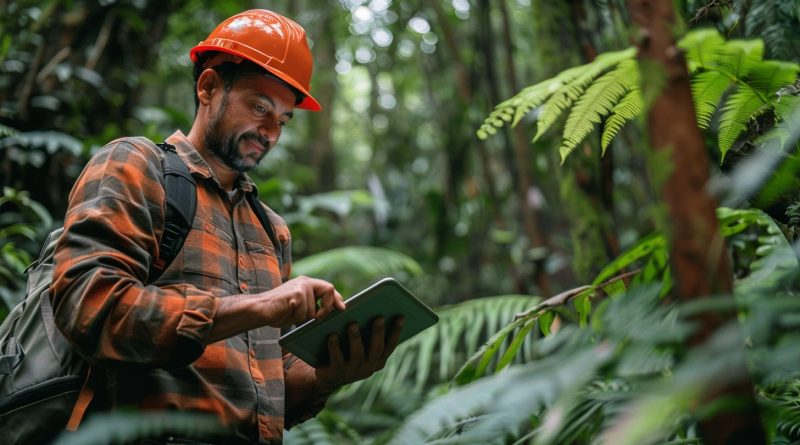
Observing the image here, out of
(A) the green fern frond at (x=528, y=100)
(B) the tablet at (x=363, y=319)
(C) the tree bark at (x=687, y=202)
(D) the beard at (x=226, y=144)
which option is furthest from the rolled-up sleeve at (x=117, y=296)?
(C) the tree bark at (x=687, y=202)

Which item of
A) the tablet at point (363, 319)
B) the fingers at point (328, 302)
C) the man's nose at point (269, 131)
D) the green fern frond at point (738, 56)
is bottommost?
the tablet at point (363, 319)

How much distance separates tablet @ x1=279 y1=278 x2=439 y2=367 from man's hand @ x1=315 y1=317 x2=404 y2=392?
0.01 m

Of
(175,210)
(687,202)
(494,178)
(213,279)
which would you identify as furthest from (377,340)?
(494,178)

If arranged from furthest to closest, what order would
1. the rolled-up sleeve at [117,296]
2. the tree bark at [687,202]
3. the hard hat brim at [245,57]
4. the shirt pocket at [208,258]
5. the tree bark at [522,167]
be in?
the tree bark at [522,167] < the hard hat brim at [245,57] < the shirt pocket at [208,258] < the rolled-up sleeve at [117,296] < the tree bark at [687,202]

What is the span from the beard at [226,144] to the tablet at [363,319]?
1.33 ft

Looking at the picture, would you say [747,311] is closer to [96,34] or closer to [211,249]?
[211,249]

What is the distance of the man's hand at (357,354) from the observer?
60.7 inches

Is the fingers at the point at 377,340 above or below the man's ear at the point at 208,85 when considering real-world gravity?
below

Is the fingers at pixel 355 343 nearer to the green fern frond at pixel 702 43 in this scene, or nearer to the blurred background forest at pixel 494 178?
the blurred background forest at pixel 494 178

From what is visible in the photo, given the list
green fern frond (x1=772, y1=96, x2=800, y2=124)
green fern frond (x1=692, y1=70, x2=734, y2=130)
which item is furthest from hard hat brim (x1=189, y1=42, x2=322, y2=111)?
green fern frond (x1=772, y1=96, x2=800, y2=124)

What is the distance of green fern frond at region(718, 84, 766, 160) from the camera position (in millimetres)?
1273

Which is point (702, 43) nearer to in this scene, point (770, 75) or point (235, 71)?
point (770, 75)

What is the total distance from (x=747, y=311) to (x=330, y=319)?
31.4 inches

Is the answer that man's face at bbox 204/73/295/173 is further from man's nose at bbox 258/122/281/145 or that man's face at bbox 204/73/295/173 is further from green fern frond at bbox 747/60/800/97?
green fern frond at bbox 747/60/800/97
